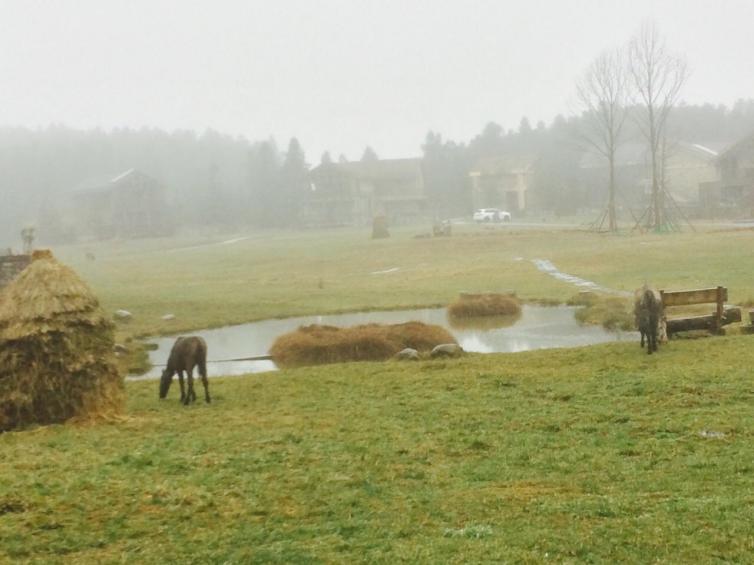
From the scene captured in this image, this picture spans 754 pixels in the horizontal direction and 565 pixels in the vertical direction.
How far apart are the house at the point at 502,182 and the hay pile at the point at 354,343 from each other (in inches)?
3942

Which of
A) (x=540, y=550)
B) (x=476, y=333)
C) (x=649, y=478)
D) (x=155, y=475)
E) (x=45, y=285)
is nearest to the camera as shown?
(x=540, y=550)

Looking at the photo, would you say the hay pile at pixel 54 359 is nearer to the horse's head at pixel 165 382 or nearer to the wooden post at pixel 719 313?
the horse's head at pixel 165 382

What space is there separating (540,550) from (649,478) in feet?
9.24

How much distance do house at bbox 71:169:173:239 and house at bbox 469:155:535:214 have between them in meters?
47.7

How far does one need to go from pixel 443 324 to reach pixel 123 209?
90914 mm

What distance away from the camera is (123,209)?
114000mm

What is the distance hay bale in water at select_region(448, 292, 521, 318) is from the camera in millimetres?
32344

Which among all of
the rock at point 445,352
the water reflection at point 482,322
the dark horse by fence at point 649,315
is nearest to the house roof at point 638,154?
the water reflection at point 482,322

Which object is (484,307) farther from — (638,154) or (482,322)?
(638,154)

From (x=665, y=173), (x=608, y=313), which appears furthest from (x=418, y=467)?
(x=665, y=173)

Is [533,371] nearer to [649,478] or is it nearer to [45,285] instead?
[649,478]

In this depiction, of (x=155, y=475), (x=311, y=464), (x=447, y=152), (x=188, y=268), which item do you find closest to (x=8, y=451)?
(x=155, y=475)

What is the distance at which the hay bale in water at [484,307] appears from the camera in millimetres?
32344

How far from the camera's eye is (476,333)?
92.7ft
